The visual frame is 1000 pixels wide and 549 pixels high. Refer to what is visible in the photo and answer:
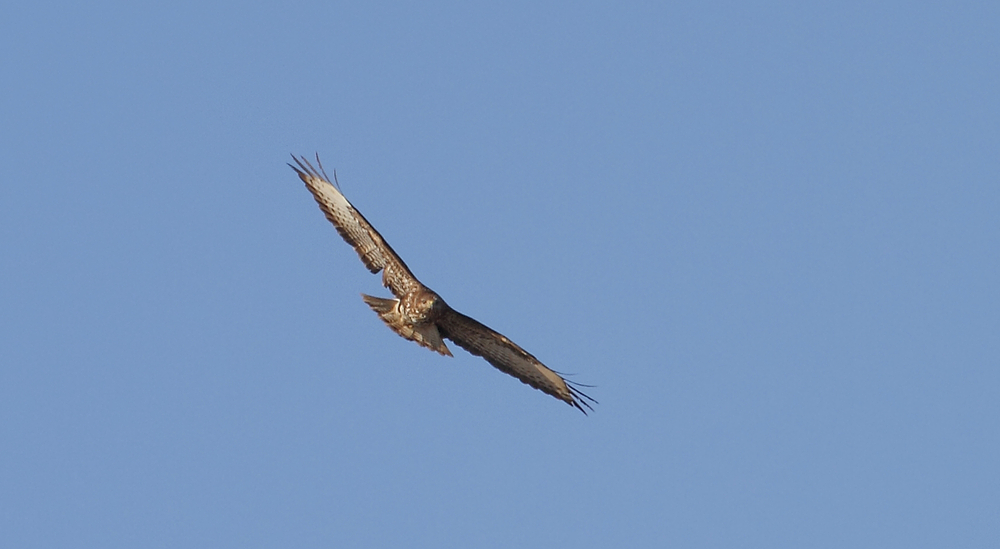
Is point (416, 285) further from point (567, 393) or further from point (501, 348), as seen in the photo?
point (567, 393)

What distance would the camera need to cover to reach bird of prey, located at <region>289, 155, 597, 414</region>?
17.1 metres

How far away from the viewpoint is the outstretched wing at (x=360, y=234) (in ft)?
56.5

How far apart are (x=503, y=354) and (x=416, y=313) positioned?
192 cm

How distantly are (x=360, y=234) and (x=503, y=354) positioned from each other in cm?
258

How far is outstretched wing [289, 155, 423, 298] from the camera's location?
1722 centimetres

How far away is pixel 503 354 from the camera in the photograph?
1848cm

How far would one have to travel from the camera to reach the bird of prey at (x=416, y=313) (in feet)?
56.1

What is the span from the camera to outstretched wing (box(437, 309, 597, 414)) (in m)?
17.8

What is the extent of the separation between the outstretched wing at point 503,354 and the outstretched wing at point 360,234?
78 cm

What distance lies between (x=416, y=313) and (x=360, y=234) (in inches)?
56.7

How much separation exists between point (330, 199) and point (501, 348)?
3.02 metres

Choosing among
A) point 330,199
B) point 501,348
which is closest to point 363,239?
point 330,199

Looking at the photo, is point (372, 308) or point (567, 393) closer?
point (372, 308)

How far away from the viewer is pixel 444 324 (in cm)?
1783
